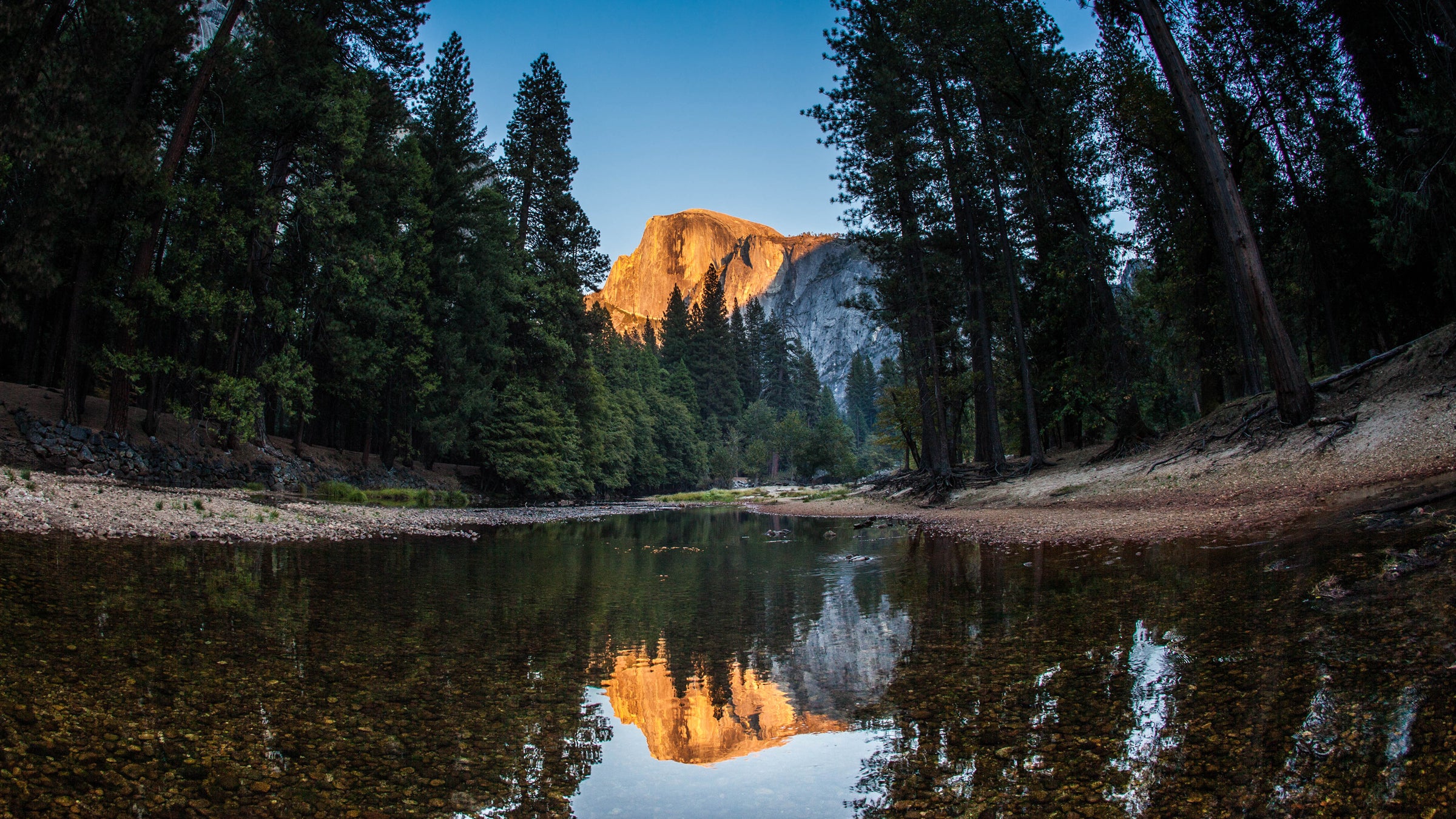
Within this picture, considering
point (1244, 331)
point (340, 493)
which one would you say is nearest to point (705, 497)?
point (340, 493)

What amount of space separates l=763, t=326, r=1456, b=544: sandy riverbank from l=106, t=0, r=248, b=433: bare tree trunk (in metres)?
22.2

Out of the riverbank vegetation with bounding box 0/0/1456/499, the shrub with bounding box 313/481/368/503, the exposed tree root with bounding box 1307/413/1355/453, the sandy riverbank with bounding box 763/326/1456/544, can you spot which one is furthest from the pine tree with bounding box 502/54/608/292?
the exposed tree root with bounding box 1307/413/1355/453

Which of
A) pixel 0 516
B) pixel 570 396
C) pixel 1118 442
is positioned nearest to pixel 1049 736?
pixel 0 516

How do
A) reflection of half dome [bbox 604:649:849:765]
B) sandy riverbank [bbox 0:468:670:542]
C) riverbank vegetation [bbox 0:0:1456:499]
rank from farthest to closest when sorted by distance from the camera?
riverbank vegetation [bbox 0:0:1456:499]
sandy riverbank [bbox 0:468:670:542]
reflection of half dome [bbox 604:649:849:765]

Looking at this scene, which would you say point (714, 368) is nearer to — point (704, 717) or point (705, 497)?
point (705, 497)

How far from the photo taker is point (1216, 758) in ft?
8.59

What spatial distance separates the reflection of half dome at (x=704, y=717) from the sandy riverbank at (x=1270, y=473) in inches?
260

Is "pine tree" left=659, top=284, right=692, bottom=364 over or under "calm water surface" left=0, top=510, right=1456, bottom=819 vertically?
over

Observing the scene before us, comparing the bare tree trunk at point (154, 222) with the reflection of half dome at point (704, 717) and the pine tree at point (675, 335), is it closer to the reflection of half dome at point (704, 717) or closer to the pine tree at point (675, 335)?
the reflection of half dome at point (704, 717)

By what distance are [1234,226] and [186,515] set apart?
19719 mm

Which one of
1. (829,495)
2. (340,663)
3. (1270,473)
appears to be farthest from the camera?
(829,495)

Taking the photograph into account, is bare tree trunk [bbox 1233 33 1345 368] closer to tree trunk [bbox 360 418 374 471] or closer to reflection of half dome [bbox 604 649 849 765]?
reflection of half dome [bbox 604 649 849 765]

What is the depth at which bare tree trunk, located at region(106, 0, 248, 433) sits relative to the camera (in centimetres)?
1792

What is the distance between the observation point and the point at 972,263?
2430 centimetres
